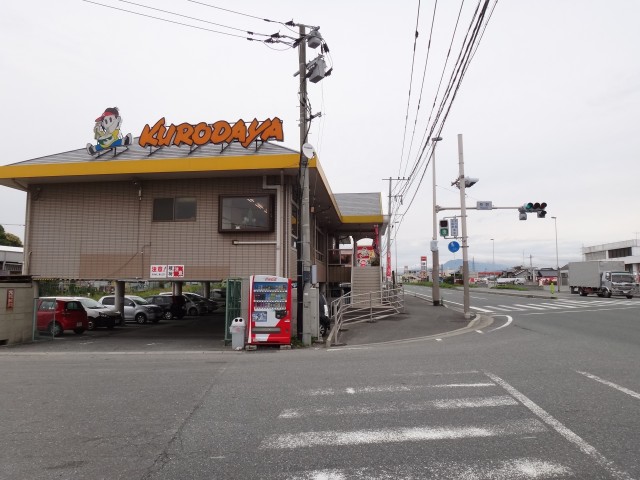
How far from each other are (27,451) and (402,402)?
176 inches

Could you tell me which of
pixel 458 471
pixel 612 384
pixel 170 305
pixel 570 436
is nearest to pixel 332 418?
pixel 458 471

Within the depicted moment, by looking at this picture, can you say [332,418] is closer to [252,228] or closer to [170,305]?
[252,228]

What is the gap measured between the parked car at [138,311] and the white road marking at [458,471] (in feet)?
75.4

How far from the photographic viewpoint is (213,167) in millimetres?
14258

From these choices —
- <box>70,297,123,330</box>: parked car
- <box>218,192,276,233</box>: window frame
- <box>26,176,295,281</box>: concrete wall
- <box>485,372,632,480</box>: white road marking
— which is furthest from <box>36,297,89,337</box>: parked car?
<box>485,372,632,480</box>: white road marking

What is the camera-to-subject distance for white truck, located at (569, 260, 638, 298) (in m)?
37.1

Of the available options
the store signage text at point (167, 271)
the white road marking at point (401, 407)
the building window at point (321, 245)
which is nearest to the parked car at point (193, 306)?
the building window at point (321, 245)

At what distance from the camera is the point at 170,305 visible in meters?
27.0

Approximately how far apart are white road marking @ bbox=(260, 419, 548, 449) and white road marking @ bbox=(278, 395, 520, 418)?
0.72m

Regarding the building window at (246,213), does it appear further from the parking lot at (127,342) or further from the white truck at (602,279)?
the white truck at (602,279)

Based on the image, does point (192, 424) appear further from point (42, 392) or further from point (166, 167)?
point (166, 167)

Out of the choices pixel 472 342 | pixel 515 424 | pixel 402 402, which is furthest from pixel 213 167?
pixel 515 424

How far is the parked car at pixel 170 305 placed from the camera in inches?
1045

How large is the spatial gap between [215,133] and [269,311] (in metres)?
6.32
